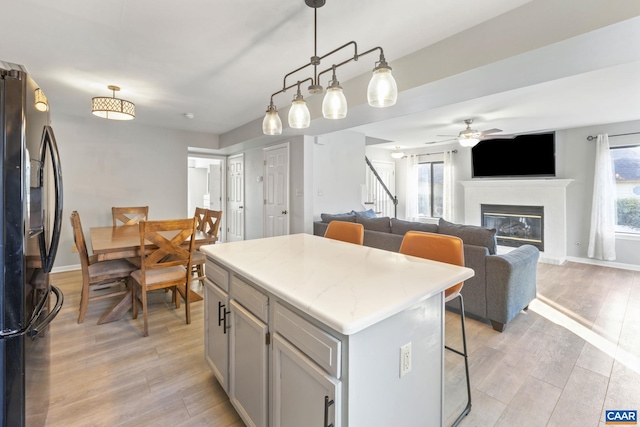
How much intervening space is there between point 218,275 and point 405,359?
1.14 m

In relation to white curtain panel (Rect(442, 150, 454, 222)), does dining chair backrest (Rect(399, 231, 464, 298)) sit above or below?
below

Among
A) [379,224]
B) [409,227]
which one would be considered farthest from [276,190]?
[409,227]

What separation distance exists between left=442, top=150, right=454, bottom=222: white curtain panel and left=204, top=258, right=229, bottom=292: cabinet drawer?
6392mm

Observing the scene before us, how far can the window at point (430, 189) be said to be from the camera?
24.4 ft

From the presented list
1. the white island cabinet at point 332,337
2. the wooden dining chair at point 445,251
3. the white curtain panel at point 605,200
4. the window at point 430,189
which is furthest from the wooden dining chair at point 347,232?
the window at point 430,189

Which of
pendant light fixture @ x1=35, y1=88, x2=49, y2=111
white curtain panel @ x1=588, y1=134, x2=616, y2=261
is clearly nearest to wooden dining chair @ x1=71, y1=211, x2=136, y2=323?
pendant light fixture @ x1=35, y1=88, x2=49, y2=111

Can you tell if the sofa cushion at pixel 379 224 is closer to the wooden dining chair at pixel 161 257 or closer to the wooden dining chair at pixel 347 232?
the wooden dining chair at pixel 347 232

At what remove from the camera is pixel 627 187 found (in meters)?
4.76

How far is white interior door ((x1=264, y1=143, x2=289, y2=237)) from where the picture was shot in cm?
482

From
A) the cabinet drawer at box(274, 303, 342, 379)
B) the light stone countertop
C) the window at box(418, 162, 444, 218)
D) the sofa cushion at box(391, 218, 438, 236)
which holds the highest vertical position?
the window at box(418, 162, 444, 218)

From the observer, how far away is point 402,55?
2.47 m

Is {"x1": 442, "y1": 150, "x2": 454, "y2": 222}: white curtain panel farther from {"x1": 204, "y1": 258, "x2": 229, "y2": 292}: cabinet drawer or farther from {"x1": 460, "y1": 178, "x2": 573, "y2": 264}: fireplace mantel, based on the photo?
{"x1": 204, "y1": 258, "x2": 229, "y2": 292}: cabinet drawer

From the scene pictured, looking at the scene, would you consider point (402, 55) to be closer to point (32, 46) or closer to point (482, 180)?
point (32, 46)

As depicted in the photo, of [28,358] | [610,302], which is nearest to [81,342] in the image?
[28,358]
